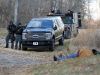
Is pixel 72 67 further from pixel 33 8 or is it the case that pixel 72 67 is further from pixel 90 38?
pixel 33 8

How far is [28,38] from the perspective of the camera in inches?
485

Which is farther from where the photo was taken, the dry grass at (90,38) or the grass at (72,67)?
the dry grass at (90,38)

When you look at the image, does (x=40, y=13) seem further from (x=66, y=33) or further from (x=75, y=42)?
(x=75, y=42)

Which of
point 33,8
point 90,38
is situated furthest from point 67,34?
point 33,8

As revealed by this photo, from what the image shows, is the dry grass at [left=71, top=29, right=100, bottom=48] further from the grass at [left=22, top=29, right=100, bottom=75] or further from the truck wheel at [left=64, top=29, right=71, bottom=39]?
the truck wheel at [left=64, top=29, right=71, bottom=39]

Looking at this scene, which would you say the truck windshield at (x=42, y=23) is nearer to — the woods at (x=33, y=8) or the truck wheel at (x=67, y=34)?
the truck wheel at (x=67, y=34)

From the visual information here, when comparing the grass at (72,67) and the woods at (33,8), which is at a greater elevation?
the woods at (33,8)

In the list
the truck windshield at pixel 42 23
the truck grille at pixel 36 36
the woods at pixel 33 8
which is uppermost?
the woods at pixel 33 8

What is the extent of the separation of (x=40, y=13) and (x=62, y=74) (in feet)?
116

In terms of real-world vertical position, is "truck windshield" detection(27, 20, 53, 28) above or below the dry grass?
Result: above

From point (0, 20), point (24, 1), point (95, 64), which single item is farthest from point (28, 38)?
point (0, 20)

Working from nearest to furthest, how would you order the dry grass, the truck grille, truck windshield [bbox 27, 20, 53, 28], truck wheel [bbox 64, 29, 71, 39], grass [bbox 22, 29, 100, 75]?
grass [bbox 22, 29, 100, 75] → the dry grass → the truck grille → truck windshield [bbox 27, 20, 53, 28] → truck wheel [bbox 64, 29, 71, 39]

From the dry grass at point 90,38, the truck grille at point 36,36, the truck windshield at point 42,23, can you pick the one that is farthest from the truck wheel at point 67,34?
the truck grille at point 36,36

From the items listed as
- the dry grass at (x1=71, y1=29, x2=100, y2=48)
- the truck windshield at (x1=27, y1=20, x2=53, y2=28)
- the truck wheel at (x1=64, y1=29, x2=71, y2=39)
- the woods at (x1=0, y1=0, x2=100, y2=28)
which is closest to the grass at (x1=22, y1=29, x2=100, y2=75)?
the dry grass at (x1=71, y1=29, x2=100, y2=48)
